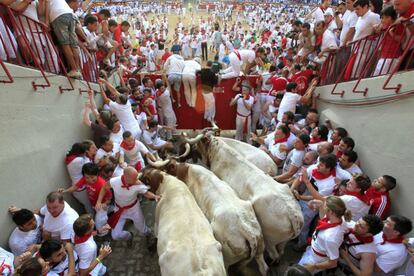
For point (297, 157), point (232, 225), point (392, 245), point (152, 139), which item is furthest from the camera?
point (152, 139)

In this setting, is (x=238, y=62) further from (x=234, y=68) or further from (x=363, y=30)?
(x=363, y=30)

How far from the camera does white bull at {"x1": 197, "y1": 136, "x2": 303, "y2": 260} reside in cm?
433

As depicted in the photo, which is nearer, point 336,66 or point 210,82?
point 336,66

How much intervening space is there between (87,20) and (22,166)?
4868 mm

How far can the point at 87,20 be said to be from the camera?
25.6 feet

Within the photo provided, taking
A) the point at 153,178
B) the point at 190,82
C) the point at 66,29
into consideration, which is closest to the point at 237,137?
the point at 190,82

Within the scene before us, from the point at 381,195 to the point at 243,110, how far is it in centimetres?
507

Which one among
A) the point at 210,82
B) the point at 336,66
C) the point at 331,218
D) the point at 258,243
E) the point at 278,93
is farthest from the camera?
the point at 210,82

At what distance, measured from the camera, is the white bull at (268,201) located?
433cm

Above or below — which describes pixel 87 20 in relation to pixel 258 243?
above

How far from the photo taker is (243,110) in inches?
352

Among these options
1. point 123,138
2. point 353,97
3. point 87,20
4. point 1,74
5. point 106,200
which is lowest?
point 106,200

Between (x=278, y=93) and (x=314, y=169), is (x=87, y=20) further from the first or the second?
(x=314, y=169)

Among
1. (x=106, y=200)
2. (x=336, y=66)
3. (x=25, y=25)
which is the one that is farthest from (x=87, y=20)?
(x=336, y=66)
